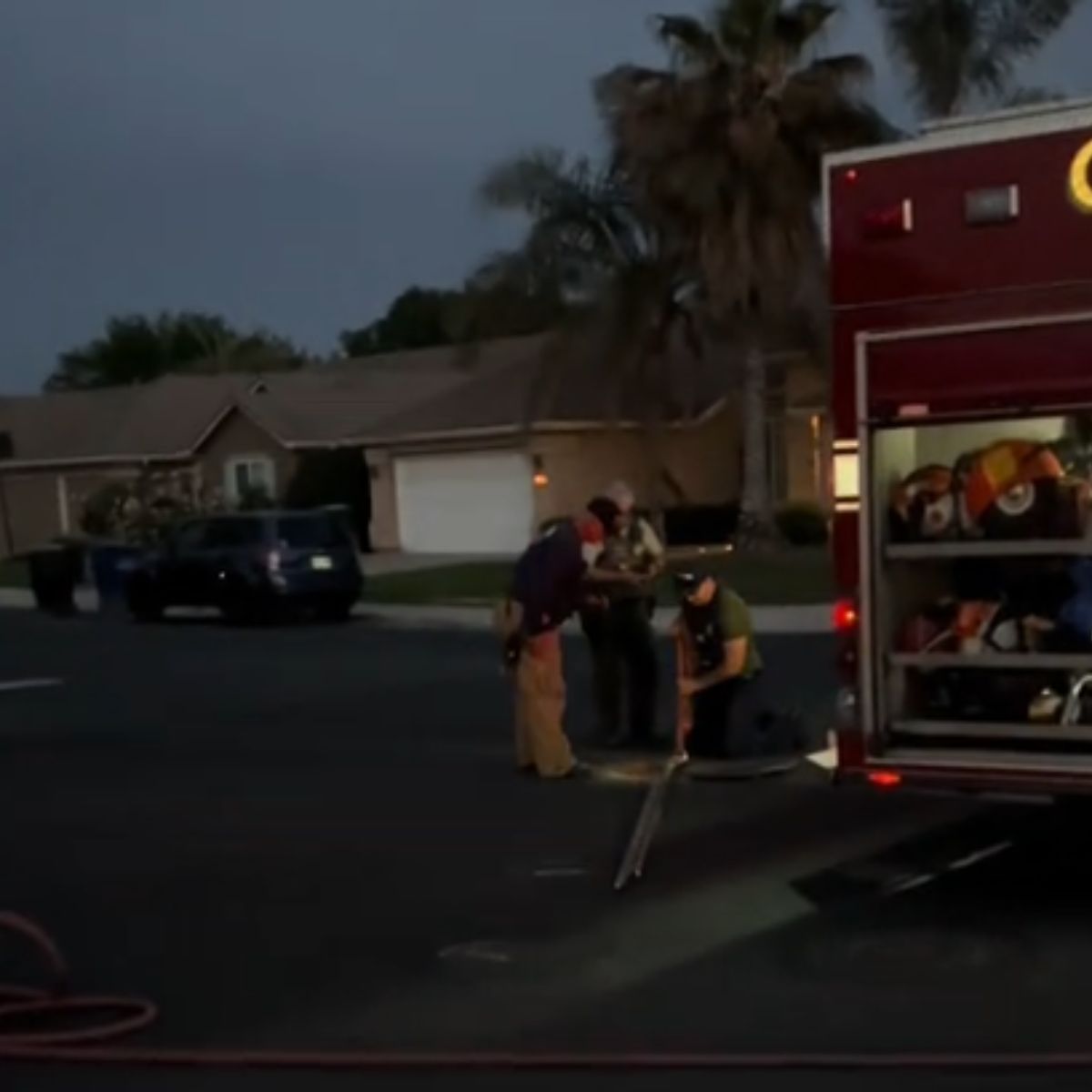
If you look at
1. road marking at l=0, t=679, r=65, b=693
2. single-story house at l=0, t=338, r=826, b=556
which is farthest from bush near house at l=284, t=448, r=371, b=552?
road marking at l=0, t=679, r=65, b=693

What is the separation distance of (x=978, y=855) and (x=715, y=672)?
288cm

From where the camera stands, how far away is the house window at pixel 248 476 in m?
53.0

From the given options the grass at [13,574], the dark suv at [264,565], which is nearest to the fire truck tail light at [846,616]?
the dark suv at [264,565]

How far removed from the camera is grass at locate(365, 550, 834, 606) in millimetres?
32688

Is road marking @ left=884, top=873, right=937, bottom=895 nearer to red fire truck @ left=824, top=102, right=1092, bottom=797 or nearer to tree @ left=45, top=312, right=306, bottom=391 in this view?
red fire truck @ left=824, top=102, right=1092, bottom=797

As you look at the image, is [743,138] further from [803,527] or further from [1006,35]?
[803,527]

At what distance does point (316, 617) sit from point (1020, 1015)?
2580 cm

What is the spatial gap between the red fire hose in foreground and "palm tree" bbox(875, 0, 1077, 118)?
2849 centimetres

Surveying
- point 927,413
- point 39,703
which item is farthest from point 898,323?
point 39,703

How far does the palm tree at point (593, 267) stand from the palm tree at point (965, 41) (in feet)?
16.2

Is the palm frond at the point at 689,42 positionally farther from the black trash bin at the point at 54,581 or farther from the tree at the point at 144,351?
the tree at the point at 144,351

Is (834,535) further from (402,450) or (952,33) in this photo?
(402,450)

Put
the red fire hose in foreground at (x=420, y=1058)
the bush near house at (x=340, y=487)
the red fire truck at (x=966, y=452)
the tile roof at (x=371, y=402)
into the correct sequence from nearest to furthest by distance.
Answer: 1. the red fire hose in foreground at (x=420, y=1058)
2. the red fire truck at (x=966, y=452)
3. the tile roof at (x=371, y=402)
4. the bush near house at (x=340, y=487)

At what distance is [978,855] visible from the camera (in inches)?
441
